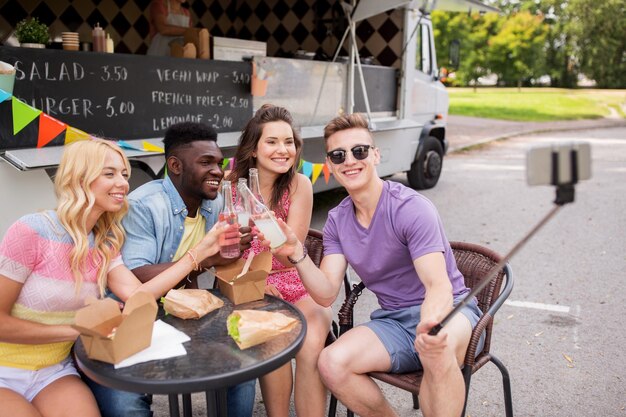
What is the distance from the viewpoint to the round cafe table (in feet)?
5.31

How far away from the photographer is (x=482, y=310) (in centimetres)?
259

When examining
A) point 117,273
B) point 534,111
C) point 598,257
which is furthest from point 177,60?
point 534,111

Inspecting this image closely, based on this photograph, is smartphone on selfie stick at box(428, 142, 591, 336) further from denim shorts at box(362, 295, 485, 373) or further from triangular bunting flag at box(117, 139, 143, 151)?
triangular bunting flag at box(117, 139, 143, 151)

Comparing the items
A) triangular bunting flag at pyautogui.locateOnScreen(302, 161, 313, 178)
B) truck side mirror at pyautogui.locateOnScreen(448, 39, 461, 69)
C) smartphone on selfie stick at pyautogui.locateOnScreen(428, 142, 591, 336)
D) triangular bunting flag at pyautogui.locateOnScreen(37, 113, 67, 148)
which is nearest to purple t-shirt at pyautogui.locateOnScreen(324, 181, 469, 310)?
Result: smartphone on selfie stick at pyautogui.locateOnScreen(428, 142, 591, 336)

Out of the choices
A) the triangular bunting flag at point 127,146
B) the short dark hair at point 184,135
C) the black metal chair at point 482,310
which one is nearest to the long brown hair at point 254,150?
the short dark hair at point 184,135

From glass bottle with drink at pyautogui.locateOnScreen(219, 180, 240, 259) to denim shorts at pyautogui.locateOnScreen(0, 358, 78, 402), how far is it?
696 mm

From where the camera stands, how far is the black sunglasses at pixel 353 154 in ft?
8.05

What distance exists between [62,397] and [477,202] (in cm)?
670

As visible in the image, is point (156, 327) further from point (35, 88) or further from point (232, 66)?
point (232, 66)

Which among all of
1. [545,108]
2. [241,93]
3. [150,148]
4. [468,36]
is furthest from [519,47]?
[150,148]

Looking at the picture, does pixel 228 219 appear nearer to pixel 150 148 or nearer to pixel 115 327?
pixel 115 327

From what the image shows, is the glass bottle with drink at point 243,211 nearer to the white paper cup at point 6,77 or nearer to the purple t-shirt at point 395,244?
the purple t-shirt at point 395,244

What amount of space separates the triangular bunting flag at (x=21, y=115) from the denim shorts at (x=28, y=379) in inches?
75.4

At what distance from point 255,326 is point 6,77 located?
244 centimetres
